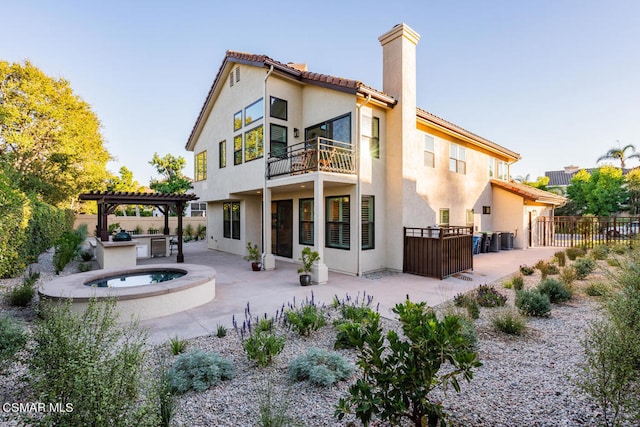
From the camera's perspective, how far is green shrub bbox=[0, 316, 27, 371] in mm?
3576

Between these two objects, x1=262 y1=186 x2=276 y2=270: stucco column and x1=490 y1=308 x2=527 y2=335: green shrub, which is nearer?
x1=490 y1=308 x2=527 y2=335: green shrub

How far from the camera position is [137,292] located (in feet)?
19.9

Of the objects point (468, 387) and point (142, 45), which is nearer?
point (468, 387)

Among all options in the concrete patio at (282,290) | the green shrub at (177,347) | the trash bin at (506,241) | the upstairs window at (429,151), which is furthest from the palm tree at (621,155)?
the green shrub at (177,347)

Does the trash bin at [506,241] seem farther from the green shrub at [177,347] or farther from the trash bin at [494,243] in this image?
the green shrub at [177,347]

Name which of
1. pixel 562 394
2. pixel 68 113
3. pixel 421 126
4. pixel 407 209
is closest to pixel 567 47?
pixel 421 126

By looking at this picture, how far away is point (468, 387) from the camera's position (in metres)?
3.52

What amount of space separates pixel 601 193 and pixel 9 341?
137ft

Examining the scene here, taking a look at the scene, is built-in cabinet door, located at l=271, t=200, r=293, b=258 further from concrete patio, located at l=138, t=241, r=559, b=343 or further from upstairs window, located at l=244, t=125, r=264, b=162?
upstairs window, located at l=244, t=125, r=264, b=162

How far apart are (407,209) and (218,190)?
10.4 meters

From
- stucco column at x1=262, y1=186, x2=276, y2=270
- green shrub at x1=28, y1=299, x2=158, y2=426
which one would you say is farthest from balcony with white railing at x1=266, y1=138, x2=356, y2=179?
green shrub at x1=28, y1=299, x2=158, y2=426

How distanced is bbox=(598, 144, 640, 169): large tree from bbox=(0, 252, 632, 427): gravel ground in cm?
4531

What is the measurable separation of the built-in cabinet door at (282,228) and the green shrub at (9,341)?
31.9 ft

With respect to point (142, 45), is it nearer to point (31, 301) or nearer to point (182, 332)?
point (31, 301)
